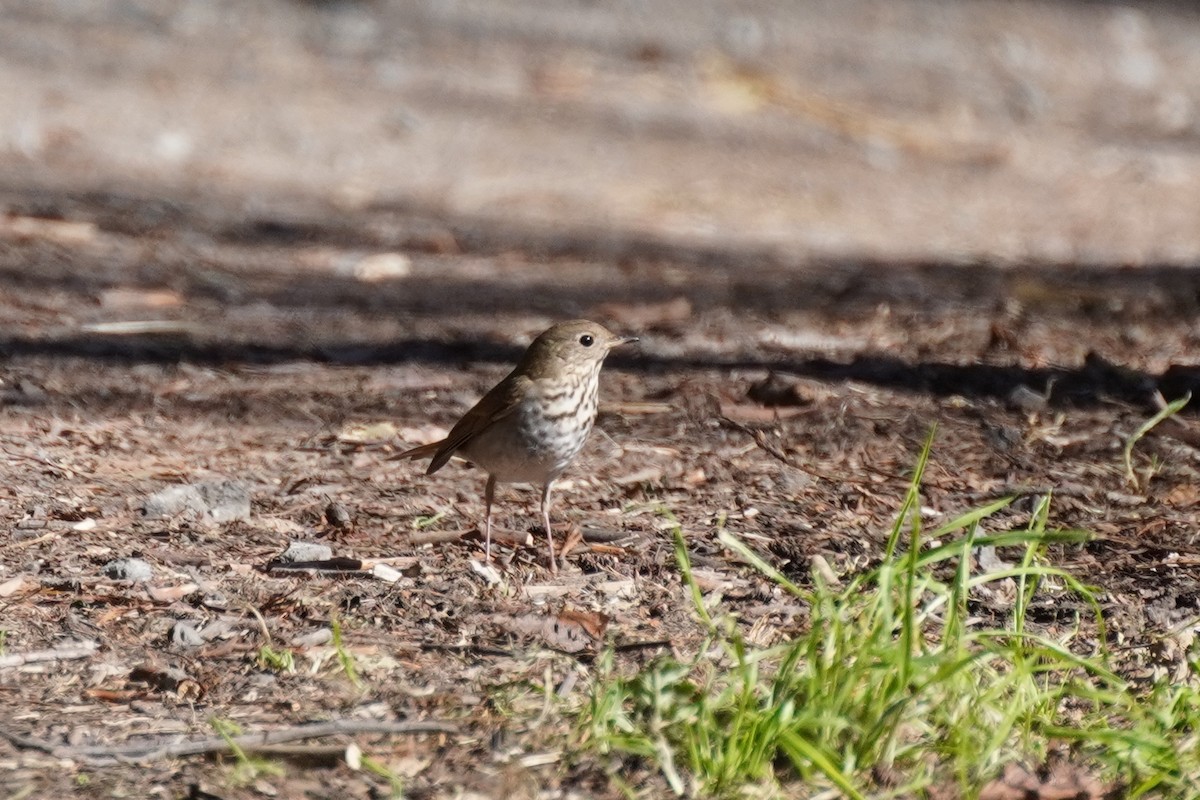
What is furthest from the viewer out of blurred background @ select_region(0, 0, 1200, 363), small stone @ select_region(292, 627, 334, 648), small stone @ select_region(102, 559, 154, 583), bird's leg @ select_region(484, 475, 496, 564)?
blurred background @ select_region(0, 0, 1200, 363)

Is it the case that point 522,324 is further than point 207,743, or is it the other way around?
point 522,324

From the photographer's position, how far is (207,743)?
10.6 ft

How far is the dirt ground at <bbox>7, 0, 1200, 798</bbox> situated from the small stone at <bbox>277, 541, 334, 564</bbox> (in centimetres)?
8

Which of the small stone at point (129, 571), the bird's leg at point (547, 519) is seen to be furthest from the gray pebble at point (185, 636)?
the bird's leg at point (547, 519)

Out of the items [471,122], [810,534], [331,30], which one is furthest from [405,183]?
[810,534]

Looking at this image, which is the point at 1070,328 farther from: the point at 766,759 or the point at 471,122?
the point at 471,122

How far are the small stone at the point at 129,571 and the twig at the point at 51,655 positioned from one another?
396 mm

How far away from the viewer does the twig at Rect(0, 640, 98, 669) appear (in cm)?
366

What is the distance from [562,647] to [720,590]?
58 cm

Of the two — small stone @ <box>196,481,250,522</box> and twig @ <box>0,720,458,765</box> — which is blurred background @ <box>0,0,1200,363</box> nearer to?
small stone @ <box>196,481,250,522</box>

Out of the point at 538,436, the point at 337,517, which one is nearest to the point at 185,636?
the point at 337,517

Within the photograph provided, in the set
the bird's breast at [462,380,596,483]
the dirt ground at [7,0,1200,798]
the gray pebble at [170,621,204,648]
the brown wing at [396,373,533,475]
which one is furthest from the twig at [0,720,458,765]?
the brown wing at [396,373,533,475]

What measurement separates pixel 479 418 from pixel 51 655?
1.67 meters

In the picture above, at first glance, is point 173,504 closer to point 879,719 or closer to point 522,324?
point 879,719
